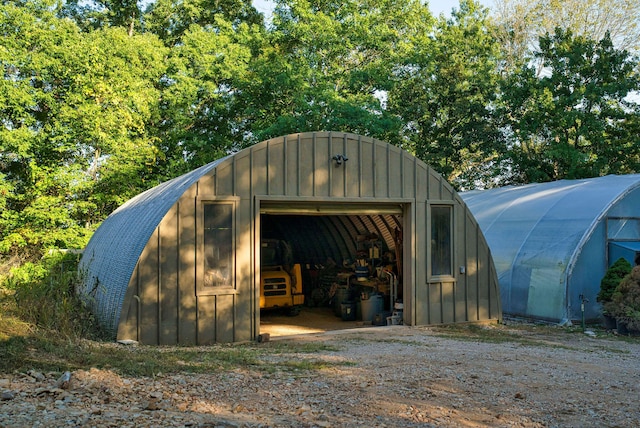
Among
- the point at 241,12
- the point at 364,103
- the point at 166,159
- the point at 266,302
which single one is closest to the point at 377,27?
the point at 364,103

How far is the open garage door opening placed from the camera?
14.2 meters

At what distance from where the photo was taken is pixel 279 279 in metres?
15.6

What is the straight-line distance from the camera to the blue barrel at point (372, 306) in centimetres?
1447

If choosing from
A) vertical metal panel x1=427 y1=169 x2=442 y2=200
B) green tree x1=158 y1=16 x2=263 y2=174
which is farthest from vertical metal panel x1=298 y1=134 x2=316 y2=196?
green tree x1=158 y1=16 x2=263 y2=174

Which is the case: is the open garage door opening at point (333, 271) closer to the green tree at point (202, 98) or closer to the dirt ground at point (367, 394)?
the dirt ground at point (367, 394)

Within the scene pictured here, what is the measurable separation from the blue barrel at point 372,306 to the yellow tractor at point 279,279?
201 cm

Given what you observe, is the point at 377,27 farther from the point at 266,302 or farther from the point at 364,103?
the point at 266,302

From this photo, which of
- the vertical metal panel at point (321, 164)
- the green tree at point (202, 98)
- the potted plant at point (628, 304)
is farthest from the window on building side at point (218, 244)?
the green tree at point (202, 98)

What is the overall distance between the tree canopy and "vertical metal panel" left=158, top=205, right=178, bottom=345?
35.5 ft

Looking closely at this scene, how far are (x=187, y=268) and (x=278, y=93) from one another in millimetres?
16039

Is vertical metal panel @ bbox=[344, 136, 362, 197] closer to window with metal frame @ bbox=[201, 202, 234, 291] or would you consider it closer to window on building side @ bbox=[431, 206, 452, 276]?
window on building side @ bbox=[431, 206, 452, 276]

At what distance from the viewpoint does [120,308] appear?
9742mm

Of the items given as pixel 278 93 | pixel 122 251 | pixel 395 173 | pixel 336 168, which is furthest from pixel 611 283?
pixel 278 93

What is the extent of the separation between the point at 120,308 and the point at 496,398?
19.6 ft
